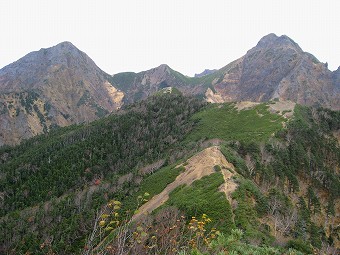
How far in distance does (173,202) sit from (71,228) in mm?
29369

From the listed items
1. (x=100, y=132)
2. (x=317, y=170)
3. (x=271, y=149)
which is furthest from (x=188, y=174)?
A: (x=100, y=132)

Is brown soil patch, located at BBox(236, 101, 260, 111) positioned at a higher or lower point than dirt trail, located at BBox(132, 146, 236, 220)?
higher

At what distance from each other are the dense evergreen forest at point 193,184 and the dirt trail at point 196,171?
78.2 inches

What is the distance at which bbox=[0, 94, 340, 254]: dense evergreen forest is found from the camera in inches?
1362

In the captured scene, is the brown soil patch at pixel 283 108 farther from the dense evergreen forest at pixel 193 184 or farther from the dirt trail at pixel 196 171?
the dirt trail at pixel 196 171

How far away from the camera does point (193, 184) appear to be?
4541cm

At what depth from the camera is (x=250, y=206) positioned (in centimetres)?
3575

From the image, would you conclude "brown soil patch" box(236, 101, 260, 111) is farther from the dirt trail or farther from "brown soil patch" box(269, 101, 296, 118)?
the dirt trail

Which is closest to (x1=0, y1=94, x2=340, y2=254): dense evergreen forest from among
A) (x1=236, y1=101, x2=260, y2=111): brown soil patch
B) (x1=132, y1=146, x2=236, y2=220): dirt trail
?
(x1=132, y1=146, x2=236, y2=220): dirt trail

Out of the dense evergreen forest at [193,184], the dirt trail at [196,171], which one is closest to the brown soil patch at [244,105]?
the dense evergreen forest at [193,184]

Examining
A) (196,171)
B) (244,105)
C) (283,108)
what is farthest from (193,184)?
(244,105)

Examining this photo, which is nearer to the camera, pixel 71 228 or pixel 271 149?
pixel 71 228

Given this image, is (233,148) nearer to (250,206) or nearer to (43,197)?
(250,206)

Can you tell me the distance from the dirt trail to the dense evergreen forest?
1.99 metres
